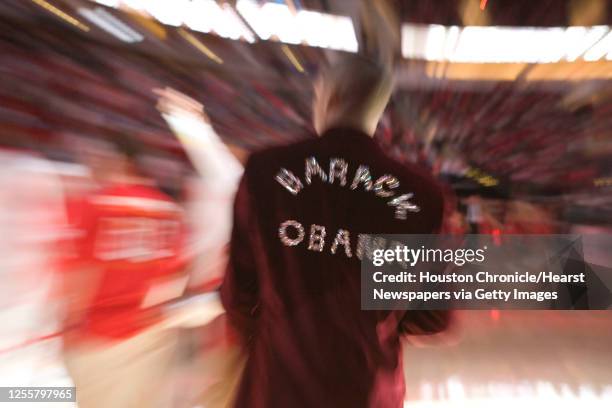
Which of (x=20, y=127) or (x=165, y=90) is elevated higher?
(x=165, y=90)

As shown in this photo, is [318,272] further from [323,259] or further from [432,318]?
[432,318]

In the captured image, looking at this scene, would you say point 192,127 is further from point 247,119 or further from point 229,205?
point 229,205

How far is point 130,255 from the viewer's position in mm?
1555

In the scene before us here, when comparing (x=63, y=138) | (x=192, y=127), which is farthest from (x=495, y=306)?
(x=63, y=138)

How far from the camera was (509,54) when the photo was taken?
1.56 m

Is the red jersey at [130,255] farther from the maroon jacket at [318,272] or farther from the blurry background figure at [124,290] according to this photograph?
the maroon jacket at [318,272]

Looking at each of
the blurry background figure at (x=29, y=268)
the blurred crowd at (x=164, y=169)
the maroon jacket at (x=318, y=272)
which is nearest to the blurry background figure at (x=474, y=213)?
the blurred crowd at (x=164, y=169)

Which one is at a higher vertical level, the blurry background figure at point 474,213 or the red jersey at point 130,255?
the blurry background figure at point 474,213

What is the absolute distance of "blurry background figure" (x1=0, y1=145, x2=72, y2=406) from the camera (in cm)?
155

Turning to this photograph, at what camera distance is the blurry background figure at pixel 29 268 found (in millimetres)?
1550

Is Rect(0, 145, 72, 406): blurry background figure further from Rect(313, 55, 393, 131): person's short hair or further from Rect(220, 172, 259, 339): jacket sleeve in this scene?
Rect(313, 55, 393, 131): person's short hair

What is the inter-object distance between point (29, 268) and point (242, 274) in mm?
686

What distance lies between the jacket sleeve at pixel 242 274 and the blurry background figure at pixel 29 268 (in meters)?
0.54

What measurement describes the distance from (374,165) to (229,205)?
0.46 m
